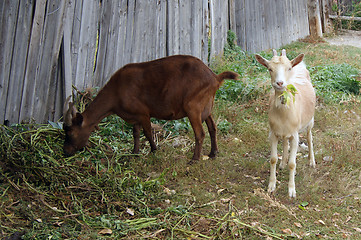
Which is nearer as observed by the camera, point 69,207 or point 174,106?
point 69,207

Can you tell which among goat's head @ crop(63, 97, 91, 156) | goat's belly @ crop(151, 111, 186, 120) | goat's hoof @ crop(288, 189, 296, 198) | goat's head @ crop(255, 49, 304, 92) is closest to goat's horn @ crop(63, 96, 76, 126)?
goat's head @ crop(63, 97, 91, 156)

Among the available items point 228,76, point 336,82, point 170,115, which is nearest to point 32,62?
point 170,115

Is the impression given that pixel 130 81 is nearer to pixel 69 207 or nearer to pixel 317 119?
pixel 69 207

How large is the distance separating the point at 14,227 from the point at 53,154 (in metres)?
1.52

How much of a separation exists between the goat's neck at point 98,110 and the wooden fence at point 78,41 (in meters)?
0.67

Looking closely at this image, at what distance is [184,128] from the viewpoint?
305 inches

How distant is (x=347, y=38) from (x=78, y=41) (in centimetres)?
1389

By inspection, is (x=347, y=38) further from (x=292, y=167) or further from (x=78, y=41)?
(x=78, y=41)

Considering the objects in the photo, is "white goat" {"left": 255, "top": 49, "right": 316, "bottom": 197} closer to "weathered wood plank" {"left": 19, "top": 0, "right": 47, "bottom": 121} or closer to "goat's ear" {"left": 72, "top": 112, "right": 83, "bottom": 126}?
"goat's ear" {"left": 72, "top": 112, "right": 83, "bottom": 126}

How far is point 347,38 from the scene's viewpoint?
59.0ft

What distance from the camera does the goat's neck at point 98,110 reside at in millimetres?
6395

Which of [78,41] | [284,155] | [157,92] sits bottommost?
[284,155]

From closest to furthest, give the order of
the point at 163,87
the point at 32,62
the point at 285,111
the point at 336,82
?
1. the point at 285,111
2. the point at 32,62
3. the point at 163,87
4. the point at 336,82

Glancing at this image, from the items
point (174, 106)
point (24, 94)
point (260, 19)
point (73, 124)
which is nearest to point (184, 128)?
point (174, 106)
